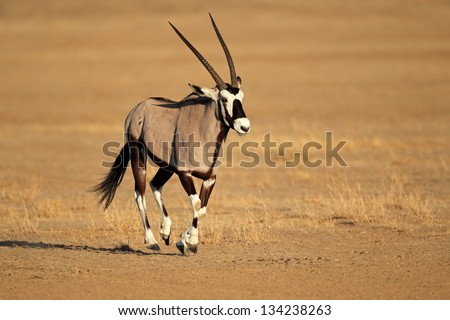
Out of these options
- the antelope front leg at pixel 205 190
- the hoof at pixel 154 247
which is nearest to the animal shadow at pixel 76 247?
the hoof at pixel 154 247

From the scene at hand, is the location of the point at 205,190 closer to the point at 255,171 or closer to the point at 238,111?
the point at 238,111

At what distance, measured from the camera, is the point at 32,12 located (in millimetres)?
65812

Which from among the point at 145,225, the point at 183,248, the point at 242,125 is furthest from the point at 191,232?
the point at 242,125

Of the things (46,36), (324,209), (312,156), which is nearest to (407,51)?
(46,36)

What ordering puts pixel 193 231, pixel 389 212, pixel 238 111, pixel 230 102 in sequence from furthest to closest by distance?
pixel 389 212 → pixel 193 231 → pixel 230 102 → pixel 238 111

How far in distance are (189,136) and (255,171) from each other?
8.40m

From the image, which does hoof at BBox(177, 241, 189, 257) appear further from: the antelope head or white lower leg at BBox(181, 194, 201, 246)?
the antelope head

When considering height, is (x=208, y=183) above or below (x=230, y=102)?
below

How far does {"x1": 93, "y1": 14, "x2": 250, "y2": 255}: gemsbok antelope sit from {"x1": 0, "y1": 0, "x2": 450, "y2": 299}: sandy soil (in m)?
0.59

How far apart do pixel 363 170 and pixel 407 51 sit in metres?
30.1

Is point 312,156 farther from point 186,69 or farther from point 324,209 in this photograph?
point 186,69

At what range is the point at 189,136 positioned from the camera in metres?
10.2

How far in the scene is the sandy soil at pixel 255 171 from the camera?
902cm

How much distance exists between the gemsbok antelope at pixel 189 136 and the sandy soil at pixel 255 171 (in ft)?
1.92
